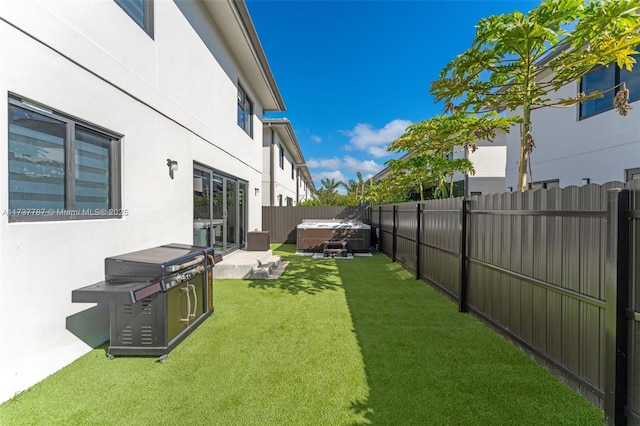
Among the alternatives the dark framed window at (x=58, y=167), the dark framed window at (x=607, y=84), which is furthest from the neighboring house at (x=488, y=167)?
the dark framed window at (x=58, y=167)

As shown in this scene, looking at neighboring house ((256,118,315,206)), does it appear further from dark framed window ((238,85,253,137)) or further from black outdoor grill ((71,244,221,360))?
black outdoor grill ((71,244,221,360))

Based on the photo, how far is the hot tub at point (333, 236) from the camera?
1041 cm

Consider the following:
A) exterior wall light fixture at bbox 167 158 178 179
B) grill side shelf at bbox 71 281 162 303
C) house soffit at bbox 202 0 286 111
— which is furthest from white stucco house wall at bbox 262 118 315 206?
grill side shelf at bbox 71 281 162 303

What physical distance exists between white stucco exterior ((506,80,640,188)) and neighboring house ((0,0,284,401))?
9.51 metres

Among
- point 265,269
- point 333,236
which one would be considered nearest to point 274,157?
point 333,236

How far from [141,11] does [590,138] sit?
33.6ft

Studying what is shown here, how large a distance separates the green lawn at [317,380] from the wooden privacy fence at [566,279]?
0.25m

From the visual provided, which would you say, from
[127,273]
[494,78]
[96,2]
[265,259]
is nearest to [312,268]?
[265,259]

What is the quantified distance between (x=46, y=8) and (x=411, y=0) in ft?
34.9

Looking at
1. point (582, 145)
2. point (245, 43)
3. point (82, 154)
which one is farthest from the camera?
point (245, 43)

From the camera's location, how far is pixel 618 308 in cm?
205

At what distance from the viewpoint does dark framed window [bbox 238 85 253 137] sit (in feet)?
30.6

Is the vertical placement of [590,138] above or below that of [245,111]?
below

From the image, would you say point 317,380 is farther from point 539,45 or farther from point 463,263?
A: point 539,45
